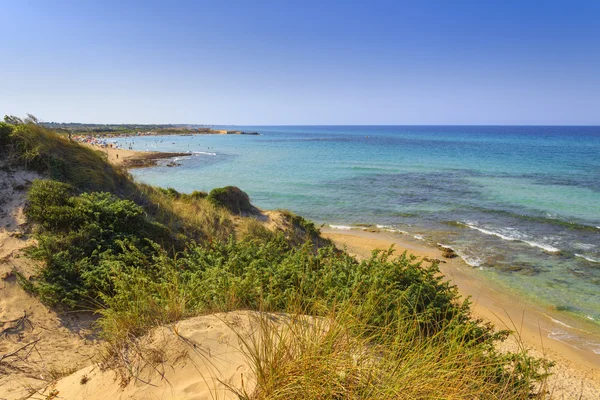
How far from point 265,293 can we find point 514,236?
1665cm

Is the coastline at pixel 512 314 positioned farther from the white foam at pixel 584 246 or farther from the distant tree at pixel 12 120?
the white foam at pixel 584 246

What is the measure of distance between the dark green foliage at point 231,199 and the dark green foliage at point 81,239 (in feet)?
20.3

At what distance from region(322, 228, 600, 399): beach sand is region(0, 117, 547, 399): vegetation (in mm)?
751

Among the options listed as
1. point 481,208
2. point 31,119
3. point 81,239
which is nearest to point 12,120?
point 31,119

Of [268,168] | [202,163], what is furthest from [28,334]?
[202,163]

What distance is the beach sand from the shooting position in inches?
281

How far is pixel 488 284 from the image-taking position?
12.0m

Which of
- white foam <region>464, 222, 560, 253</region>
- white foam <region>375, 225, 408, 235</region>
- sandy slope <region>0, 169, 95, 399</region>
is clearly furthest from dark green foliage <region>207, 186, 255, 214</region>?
white foam <region>464, 222, 560, 253</region>

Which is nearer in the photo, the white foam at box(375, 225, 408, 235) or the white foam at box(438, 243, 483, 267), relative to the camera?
the white foam at box(438, 243, 483, 267)

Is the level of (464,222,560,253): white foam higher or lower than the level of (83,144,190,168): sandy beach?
lower

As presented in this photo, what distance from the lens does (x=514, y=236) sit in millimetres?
16812

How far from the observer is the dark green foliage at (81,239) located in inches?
230

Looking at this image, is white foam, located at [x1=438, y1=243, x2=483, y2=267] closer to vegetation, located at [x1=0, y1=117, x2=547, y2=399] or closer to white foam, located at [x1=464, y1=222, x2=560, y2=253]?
white foam, located at [x1=464, y1=222, x2=560, y2=253]

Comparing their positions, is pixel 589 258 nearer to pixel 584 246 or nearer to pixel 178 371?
pixel 584 246
